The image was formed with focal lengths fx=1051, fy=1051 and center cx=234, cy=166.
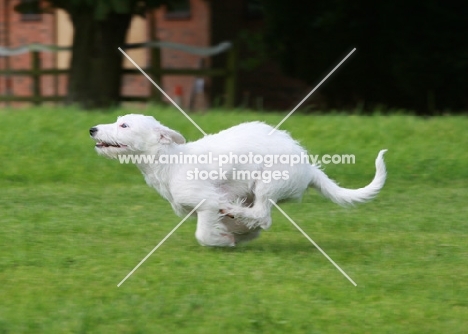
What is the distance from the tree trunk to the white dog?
10042 mm

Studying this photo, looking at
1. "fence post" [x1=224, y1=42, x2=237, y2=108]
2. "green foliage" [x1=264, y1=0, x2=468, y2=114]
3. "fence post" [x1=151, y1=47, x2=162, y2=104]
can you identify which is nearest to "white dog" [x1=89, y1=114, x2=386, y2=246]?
"green foliage" [x1=264, y1=0, x2=468, y2=114]

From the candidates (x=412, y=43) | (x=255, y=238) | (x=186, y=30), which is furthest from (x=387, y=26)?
(x=255, y=238)

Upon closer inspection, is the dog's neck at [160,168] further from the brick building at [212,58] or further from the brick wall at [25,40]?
the brick wall at [25,40]

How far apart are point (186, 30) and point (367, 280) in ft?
61.3

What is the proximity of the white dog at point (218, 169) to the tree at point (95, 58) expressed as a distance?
32.6 ft

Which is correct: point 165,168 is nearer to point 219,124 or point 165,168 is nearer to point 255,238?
point 255,238

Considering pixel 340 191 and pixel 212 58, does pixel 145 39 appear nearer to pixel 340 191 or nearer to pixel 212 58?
pixel 212 58

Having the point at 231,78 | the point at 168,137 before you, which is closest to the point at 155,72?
the point at 231,78

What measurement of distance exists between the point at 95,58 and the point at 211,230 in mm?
10850

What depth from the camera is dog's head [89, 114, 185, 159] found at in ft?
24.5

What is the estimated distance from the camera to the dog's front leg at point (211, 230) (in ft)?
25.0

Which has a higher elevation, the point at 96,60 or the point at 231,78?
the point at 96,60

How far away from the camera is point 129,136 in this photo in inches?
295

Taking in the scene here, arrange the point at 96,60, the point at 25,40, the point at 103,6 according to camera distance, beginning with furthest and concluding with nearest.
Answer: the point at 25,40, the point at 96,60, the point at 103,6
